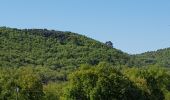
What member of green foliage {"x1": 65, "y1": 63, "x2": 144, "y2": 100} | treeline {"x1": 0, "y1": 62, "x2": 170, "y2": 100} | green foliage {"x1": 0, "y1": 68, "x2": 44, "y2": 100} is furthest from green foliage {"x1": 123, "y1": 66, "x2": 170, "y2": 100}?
green foliage {"x1": 0, "y1": 68, "x2": 44, "y2": 100}

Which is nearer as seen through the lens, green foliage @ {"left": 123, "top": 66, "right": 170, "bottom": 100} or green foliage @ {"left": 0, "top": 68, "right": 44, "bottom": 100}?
green foliage @ {"left": 0, "top": 68, "right": 44, "bottom": 100}

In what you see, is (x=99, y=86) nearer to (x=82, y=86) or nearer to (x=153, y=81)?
(x=82, y=86)

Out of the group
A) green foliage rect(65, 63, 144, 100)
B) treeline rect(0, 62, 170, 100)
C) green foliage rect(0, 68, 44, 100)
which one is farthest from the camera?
green foliage rect(65, 63, 144, 100)

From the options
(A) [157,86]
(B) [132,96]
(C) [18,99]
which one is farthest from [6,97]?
(A) [157,86]

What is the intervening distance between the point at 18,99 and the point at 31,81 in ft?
12.1

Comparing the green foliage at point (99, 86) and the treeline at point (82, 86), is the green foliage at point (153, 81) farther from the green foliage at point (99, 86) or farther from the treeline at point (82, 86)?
the green foliage at point (99, 86)

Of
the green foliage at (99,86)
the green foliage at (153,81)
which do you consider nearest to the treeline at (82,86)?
the green foliage at (99,86)

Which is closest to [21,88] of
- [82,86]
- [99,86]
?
[82,86]

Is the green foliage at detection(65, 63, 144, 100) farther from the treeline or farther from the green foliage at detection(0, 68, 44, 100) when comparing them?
the green foliage at detection(0, 68, 44, 100)

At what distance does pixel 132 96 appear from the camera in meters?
99.2

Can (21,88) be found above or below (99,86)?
below

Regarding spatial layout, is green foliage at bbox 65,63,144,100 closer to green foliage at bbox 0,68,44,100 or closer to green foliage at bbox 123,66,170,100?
green foliage at bbox 0,68,44,100

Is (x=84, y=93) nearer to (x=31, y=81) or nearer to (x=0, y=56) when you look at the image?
(x=31, y=81)

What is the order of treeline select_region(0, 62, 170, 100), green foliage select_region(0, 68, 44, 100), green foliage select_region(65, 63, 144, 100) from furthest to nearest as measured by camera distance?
1. green foliage select_region(65, 63, 144, 100)
2. treeline select_region(0, 62, 170, 100)
3. green foliage select_region(0, 68, 44, 100)
